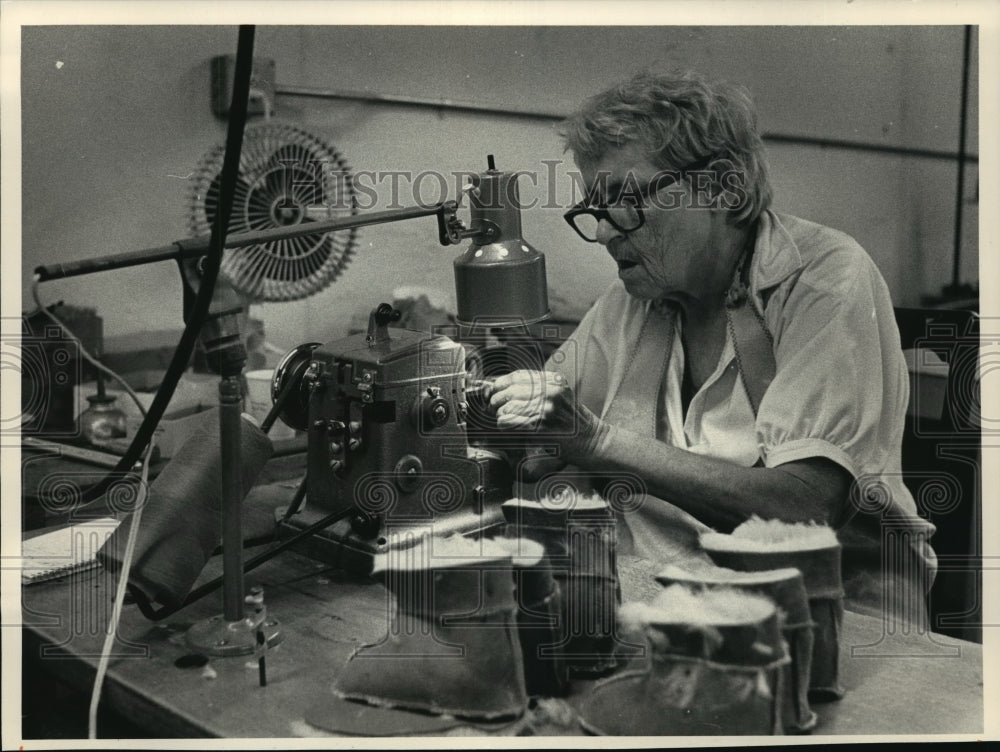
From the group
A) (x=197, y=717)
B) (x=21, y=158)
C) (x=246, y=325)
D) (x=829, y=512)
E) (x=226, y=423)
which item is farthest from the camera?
(x=246, y=325)

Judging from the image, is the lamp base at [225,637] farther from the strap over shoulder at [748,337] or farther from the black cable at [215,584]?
the strap over shoulder at [748,337]

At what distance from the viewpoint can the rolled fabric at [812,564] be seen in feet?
4.94

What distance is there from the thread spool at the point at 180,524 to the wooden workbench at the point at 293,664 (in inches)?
4.2

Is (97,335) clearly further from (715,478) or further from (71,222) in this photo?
(715,478)

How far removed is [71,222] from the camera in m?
1.97

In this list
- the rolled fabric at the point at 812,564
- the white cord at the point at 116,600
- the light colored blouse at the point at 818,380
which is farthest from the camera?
the light colored blouse at the point at 818,380

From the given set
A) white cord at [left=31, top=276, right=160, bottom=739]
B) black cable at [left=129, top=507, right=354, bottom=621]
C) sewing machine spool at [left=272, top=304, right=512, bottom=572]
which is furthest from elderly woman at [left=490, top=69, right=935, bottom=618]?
white cord at [left=31, top=276, right=160, bottom=739]

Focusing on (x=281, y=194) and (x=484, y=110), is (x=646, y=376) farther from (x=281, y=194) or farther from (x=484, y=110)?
(x=281, y=194)

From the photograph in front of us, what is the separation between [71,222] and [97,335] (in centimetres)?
23

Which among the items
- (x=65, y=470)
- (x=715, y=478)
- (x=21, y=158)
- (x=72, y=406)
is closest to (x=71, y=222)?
(x=21, y=158)

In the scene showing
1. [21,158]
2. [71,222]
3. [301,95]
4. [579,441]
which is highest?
[301,95]

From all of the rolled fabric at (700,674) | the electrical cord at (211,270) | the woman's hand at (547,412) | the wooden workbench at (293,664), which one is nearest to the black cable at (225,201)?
the electrical cord at (211,270)

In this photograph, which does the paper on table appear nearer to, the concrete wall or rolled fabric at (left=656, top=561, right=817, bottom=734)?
the concrete wall

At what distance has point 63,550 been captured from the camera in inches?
75.3
